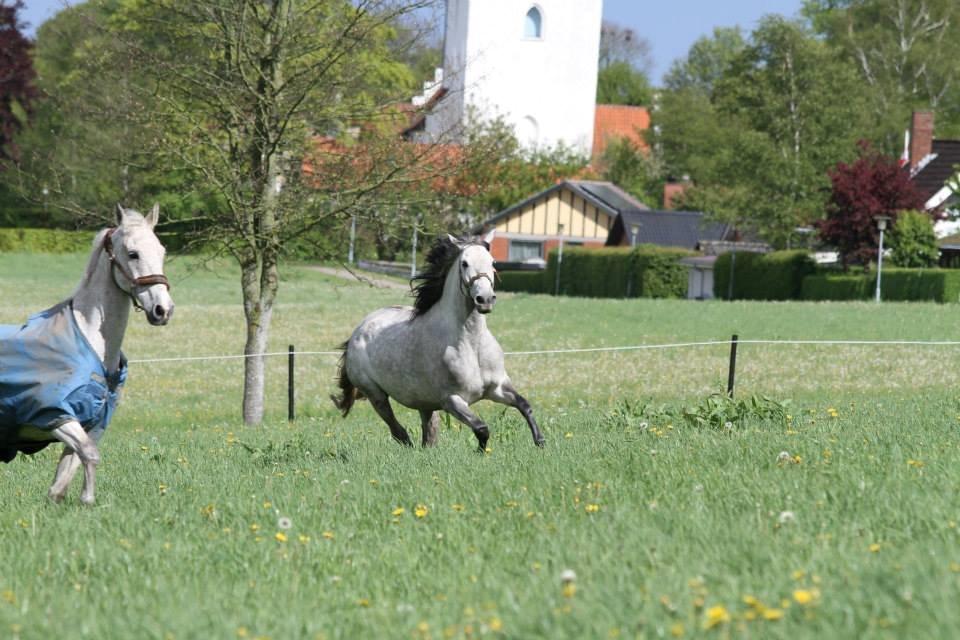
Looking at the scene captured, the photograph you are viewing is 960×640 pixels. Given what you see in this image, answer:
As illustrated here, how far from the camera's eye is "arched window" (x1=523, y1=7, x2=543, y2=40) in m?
104

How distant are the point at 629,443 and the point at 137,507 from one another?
3.73 metres

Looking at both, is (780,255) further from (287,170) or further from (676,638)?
(676,638)

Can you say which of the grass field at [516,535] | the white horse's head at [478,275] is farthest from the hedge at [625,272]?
the white horse's head at [478,275]

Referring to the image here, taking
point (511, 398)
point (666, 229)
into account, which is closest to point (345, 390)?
point (511, 398)

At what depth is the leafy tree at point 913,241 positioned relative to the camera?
50250 mm

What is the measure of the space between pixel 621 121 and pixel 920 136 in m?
51.4

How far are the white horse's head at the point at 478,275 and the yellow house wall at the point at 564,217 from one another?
7616 cm

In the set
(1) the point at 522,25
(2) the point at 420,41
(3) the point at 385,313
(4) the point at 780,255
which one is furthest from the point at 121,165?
(1) the point at 522,25

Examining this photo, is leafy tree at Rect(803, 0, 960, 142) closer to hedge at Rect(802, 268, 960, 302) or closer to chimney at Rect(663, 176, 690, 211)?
chimney at Rect(663, 176, 690, 211)

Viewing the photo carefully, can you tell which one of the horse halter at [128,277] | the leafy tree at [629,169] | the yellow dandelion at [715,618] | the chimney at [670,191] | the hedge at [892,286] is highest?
the leafy tree at [629,169]

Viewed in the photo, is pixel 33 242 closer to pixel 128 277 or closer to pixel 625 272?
pixel 625 272

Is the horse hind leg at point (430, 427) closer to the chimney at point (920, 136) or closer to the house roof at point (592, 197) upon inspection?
the chimney at point (920, 136)

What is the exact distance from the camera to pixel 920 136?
70.6 m

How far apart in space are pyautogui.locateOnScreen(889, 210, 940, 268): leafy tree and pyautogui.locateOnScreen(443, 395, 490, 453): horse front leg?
4200 cm
